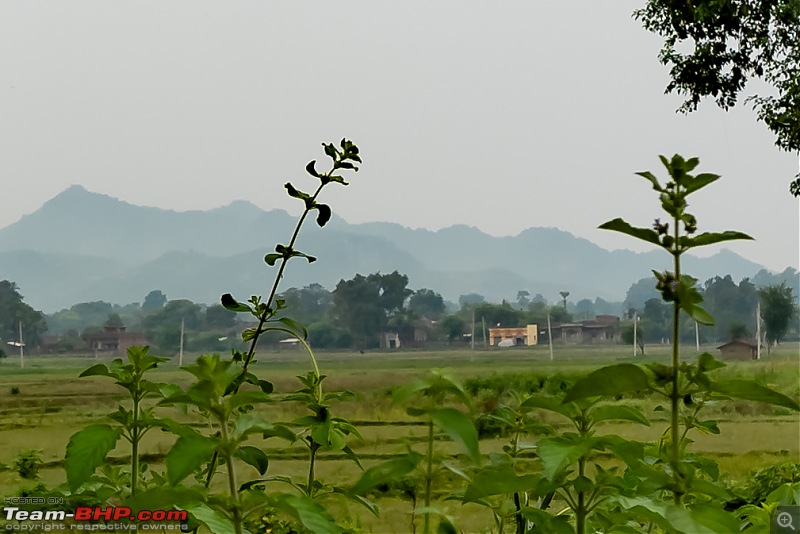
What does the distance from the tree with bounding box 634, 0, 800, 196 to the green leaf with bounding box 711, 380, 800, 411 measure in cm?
147

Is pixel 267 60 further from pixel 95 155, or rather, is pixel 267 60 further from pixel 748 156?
pixel 748 156

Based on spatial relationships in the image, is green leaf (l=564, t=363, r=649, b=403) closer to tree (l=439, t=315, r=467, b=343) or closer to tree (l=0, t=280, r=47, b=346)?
tree (l=439, t=315, r=467, b=343)

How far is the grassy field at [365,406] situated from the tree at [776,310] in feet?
0.16

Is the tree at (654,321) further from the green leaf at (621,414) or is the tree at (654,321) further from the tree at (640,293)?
the green leaf at (621,414)

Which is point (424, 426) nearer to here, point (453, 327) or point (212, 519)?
point (453, 327)

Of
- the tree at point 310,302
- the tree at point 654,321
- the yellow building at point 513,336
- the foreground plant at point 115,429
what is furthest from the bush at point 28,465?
the tree at point 654,321

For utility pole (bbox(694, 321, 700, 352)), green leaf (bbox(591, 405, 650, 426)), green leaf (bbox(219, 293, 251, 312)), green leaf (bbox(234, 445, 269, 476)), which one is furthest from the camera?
utility pole (bbox(694, 321, 700, 352))

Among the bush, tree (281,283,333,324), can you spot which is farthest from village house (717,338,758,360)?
the bush

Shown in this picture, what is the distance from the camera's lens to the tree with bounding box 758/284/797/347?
1.74 m

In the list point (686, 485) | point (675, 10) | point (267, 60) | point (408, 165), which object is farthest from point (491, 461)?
point (675, 10)

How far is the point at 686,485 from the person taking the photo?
450 millimetres

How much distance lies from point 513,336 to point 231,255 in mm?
706

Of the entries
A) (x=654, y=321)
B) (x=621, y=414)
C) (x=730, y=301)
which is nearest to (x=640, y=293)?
(x=654, y=321)

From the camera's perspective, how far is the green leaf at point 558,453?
406 mm
